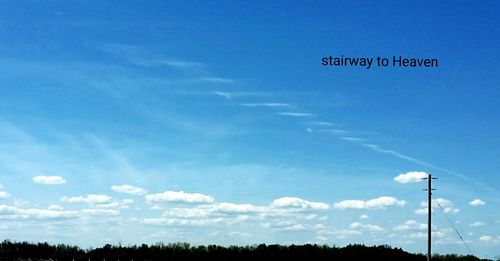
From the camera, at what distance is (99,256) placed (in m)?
49.6

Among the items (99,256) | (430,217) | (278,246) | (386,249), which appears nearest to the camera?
(430,217)

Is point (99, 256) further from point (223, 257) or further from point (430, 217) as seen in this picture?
point (430, 217)

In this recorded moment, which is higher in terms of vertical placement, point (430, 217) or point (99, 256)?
point (430, 217)

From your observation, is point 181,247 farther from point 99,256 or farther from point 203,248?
point 99,256

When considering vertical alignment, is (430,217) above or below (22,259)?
above

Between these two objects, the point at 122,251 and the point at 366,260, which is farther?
the point at 366,260

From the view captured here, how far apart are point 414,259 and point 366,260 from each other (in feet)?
13.2

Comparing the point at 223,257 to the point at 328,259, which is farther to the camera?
the point at 328,259

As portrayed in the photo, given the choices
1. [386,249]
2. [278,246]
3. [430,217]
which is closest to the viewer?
[430,217]

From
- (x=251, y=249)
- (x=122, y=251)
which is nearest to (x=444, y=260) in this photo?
(x=251, y=249)

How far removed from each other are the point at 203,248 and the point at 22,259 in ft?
42.8

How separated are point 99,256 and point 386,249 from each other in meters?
23.0

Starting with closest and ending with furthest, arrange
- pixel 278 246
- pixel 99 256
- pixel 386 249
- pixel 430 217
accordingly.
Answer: pixel 430 217 < pixel 99 256 < pixel 278 246 < pixel 386 249

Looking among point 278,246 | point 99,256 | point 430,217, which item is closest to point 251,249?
point 278,246
